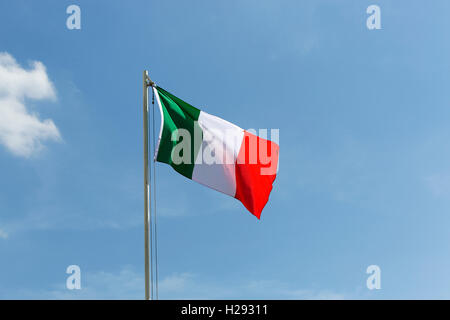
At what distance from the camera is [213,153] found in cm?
1752

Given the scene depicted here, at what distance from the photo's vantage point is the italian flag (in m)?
16.6

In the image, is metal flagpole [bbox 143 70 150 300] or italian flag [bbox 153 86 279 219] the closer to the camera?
metal flagpole [bbox 143 70 150 300]

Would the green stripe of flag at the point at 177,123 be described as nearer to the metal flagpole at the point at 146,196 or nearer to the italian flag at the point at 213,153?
the italian flag at the point at 213,153

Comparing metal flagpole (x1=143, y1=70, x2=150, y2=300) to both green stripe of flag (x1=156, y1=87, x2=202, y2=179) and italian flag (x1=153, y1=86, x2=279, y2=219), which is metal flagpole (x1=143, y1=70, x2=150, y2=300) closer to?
italian flag (x1=153, y1=86, x2=279, y2=219)

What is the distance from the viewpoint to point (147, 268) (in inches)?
589

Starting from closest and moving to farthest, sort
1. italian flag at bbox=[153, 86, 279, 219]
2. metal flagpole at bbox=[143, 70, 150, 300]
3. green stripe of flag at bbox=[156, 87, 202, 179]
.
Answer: metal flagpole at bbox=[143, 70, 150, 300] < green stripe of flag at bbox=[156, 87, 202, 179] < italian flag at bbox=[153, 86, 279, 219]

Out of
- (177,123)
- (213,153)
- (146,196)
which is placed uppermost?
(177,123)

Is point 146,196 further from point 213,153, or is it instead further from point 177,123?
point 213,153

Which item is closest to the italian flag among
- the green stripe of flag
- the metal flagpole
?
the green stripe of flag

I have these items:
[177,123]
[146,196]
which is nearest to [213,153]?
[177,123]
